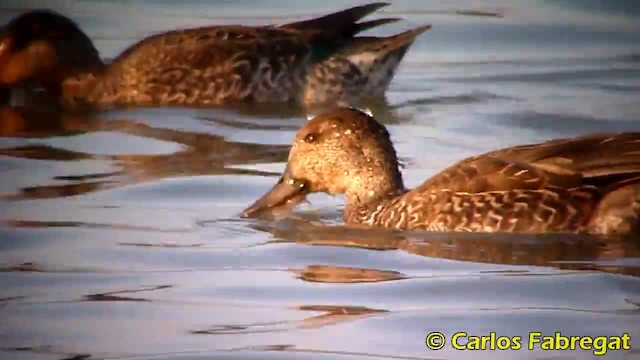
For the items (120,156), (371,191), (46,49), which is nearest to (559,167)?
(371,191)

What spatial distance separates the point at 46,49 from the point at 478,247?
5713 millimetres

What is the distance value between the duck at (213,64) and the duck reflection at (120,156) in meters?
0.50

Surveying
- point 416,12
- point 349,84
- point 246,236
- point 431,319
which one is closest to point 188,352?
point 431,319

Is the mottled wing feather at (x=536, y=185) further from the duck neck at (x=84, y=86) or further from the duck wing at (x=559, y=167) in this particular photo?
the duck neck at (x=84, y=86)

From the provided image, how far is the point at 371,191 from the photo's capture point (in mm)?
8812

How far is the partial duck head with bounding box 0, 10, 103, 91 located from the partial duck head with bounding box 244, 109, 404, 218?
4.49 m

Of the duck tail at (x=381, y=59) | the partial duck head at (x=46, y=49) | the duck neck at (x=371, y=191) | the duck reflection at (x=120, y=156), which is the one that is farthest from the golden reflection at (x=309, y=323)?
the partial duck head at (x=46, y=49)

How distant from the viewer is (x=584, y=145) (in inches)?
324

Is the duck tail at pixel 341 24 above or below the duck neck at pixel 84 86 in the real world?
above

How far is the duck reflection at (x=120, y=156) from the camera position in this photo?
9903mm

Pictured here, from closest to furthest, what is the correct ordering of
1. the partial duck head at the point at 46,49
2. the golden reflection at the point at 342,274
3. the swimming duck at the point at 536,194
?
the golden reflection at the point at 342,274, the swimming duck at the point at 536,194, the partial duck head at the point at 46,49

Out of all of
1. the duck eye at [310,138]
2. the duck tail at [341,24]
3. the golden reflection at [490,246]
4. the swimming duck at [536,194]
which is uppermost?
the duck tail at [341,24]

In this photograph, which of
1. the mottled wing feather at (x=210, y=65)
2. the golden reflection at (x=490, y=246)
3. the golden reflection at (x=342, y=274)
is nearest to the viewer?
the golden reflection at (x=342, y=274)

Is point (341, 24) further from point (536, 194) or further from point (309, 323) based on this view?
point (309, 323)
